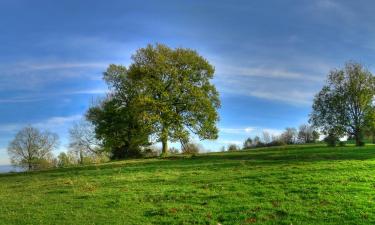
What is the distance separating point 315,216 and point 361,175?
37.8 feet

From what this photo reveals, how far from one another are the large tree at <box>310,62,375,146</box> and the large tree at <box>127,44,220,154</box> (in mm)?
23484

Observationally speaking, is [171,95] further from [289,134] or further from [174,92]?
[289,134]

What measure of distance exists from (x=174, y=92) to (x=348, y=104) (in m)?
32.8

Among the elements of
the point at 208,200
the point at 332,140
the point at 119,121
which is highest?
the point at 119,121

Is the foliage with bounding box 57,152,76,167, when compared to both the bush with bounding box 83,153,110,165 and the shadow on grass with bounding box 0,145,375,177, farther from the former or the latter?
the shadow on grass with bounding box 0,145,375,177

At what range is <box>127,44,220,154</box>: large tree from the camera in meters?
58.6

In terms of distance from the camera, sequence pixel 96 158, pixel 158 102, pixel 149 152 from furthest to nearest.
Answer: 1. pixel 96 158
2. pixel 149 152
3. pixel 158 102

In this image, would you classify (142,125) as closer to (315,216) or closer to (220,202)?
(220,202)

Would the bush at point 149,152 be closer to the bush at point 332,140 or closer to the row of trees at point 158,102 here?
the row of trees at point 158,102

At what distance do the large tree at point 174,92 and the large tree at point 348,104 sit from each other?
23.5 m

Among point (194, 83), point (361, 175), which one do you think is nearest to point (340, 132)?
point (194, 83)

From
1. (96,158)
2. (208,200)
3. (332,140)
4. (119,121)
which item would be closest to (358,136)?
(332,140)

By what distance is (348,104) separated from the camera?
70.9 metres

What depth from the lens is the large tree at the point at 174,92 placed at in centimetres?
5859
